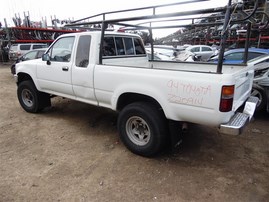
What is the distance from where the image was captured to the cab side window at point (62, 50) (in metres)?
4.49

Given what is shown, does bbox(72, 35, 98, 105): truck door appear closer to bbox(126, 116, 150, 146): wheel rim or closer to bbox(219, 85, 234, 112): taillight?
bbox(126, 116, 150, 146): wheel rim

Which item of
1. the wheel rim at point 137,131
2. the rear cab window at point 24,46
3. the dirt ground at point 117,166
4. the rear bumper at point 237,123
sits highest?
the rear cab window at point 24,46

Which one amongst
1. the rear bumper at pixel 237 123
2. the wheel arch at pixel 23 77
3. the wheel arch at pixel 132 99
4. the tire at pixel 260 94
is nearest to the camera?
the rear bumper at pixel 237 123

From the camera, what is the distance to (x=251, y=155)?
3.78 meters

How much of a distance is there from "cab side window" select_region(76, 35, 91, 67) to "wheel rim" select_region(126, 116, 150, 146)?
4.33 feet

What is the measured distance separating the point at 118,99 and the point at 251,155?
2323 millimetres

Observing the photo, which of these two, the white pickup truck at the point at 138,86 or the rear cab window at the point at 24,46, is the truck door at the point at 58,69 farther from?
the rear cab window at the point at 24,46

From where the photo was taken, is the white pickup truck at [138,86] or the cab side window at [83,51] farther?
the cab side window at [83,51]

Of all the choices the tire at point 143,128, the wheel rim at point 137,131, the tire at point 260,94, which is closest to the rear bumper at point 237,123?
the tire at point 143,128

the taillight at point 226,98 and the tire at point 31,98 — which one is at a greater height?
the taillight at point 226,98

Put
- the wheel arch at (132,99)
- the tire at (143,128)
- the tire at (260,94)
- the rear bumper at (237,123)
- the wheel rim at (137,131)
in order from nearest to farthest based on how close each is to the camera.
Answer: the rear bumper at (237,123)
the tire at (143,128)
the wheel arch at (132,99)
the wheel rim at (137,131)
the tire at (260,94)

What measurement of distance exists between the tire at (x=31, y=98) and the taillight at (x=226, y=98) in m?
4.24

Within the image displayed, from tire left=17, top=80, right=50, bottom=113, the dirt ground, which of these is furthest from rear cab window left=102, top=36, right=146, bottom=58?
tire left=17, top=80, right=50, bottom=113

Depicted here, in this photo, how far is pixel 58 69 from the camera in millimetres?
4645
